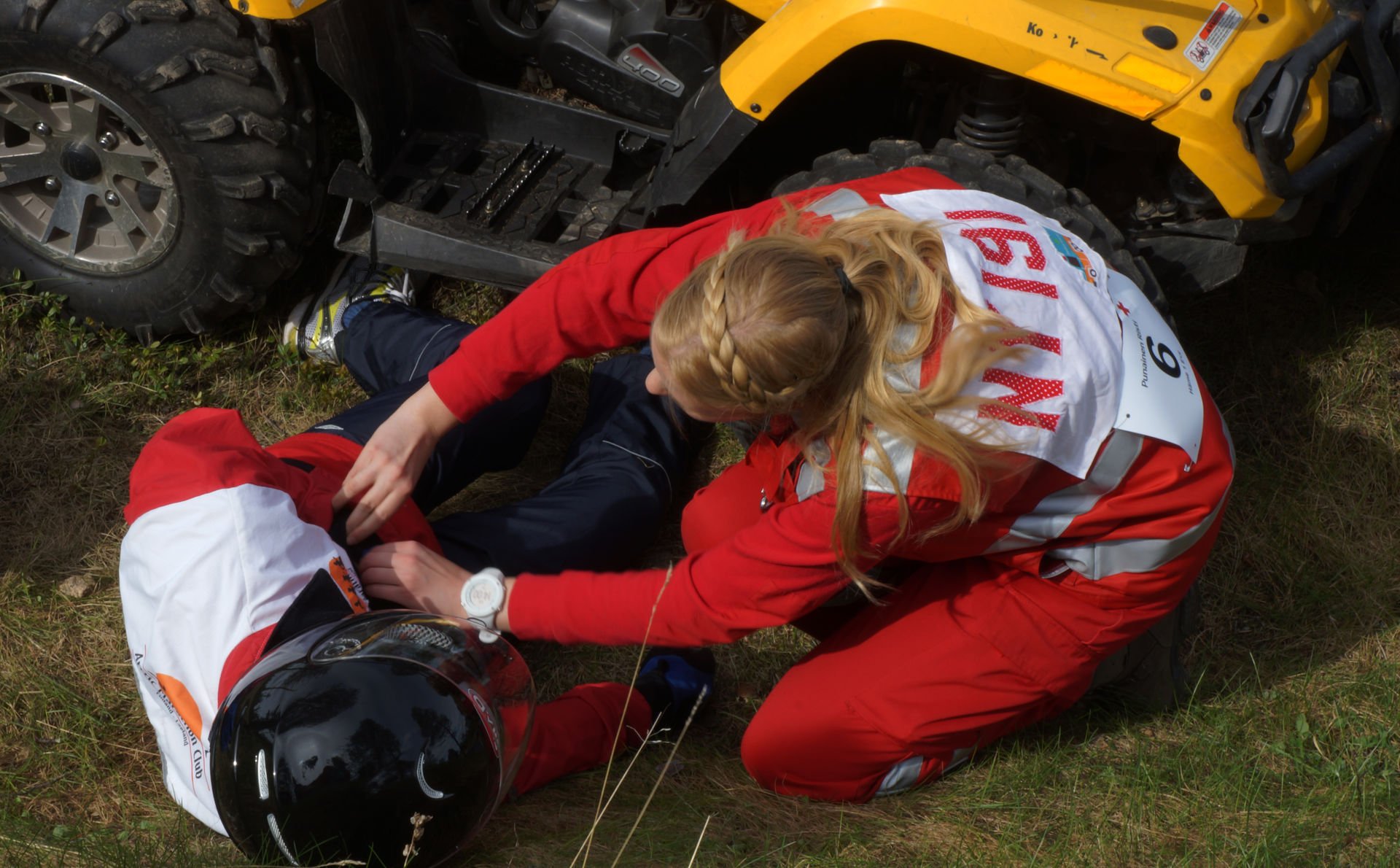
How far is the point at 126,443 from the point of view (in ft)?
11.6

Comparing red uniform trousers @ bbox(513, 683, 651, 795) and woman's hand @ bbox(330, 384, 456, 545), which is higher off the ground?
woman's hand @ bbox(330, 384, 456, 545)

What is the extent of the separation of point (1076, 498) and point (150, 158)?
2690mm

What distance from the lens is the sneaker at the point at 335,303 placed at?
370 cm

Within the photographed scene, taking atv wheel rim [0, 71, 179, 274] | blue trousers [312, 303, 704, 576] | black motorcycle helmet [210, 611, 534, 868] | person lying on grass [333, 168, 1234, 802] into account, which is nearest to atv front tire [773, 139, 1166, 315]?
person lying on grass [333, 168, 1234, 802]

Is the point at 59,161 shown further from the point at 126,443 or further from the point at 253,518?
the point at 253,518

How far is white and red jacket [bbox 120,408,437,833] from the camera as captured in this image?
2199 millimetres

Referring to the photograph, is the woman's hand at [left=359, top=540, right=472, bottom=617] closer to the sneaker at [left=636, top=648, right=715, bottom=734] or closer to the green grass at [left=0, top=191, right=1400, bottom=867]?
the green grass at [left=0, top=191, right=1400, bottom=867]

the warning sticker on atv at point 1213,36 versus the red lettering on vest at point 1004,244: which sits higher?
the warning sticker on atv at point 1213,36

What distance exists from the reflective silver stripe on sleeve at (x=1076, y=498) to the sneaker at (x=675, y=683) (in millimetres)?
970

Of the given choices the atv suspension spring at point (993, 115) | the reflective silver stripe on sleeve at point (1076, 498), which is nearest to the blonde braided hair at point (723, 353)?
the reflective silver stripe on sleeve at point (1076, 498)

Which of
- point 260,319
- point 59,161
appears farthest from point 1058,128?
point 59,161

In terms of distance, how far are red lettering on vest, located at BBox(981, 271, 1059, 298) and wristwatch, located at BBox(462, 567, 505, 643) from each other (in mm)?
1105

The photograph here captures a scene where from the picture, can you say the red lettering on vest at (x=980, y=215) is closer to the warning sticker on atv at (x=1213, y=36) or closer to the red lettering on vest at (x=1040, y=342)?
the red lettering on vest at (x=1040, y=342)

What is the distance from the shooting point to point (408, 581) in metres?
2.42
